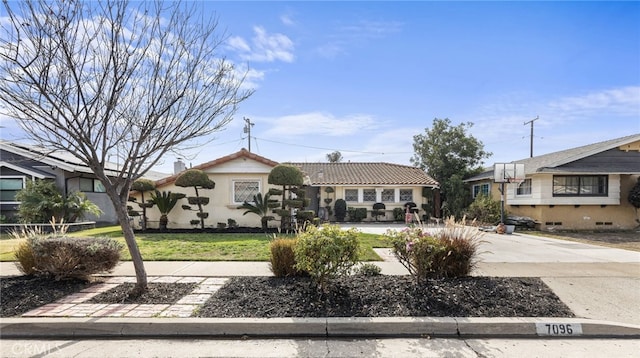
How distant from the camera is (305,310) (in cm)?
434

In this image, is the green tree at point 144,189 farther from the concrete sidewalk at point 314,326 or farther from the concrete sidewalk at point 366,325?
the concrete sidewalk at point 314,326

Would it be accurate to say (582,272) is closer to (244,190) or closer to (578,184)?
(244,190)

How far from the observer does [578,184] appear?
54.3 feet

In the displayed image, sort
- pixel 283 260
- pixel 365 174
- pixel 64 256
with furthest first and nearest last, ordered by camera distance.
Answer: pixel 365 174, pixel 283 260, pixel 64 256

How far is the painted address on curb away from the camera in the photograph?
4.03m

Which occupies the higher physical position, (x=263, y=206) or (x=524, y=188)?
(x=524, y=188)

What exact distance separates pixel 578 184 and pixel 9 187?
29182mm

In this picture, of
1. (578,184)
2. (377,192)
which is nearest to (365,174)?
(377,192)

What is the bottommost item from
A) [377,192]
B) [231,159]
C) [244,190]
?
[377,192]

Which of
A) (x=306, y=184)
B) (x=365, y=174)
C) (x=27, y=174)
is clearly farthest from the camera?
(x=365, y=174)

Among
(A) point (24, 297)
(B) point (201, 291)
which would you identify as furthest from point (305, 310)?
(A) point (24, 297)

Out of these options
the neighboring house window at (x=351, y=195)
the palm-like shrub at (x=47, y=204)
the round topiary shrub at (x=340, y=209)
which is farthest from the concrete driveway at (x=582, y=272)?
the palm-like shrub at (x=47, y=204)

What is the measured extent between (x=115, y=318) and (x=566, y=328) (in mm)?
5789

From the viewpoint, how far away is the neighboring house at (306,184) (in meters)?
14.4
